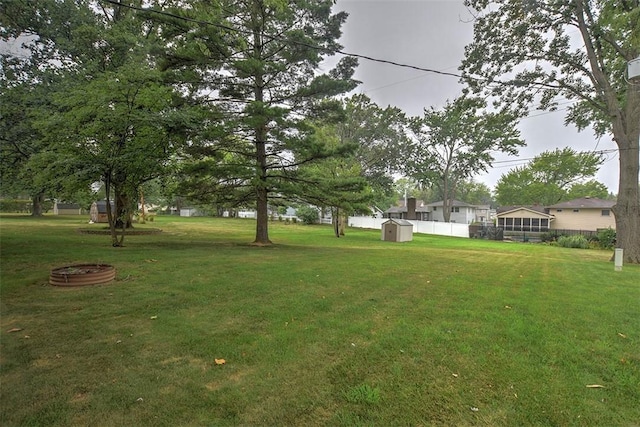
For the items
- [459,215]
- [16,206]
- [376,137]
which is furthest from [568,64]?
[16,206]

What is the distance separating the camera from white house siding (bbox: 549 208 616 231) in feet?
92.2

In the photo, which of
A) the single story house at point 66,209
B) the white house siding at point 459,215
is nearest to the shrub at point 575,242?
the white house siding at point 459,215

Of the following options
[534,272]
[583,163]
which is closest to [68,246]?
[534,272]

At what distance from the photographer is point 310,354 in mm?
3049

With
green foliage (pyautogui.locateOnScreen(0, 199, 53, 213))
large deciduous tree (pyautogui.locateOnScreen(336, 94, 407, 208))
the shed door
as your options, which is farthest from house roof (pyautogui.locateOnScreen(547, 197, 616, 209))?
green foliage (pyautogui.locateOnScreen(0, 199, 53, 213))

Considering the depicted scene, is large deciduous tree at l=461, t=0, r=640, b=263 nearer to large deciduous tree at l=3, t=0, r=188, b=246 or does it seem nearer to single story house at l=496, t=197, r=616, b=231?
large deciduous tree at l=3, t=0, r=188, b=246

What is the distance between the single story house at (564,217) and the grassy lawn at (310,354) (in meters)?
29.7

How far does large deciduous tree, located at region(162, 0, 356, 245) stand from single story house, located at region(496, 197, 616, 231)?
27644 millimetres

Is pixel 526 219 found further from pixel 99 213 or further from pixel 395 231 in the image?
pixel 99 213

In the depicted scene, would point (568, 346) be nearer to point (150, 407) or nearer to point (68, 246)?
point (150, 407)

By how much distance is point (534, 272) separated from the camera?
837 cm

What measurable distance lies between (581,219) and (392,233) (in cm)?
2187

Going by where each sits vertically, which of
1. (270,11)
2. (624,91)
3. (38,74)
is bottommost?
(38,74)

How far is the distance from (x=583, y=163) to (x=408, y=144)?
73.8 feet
